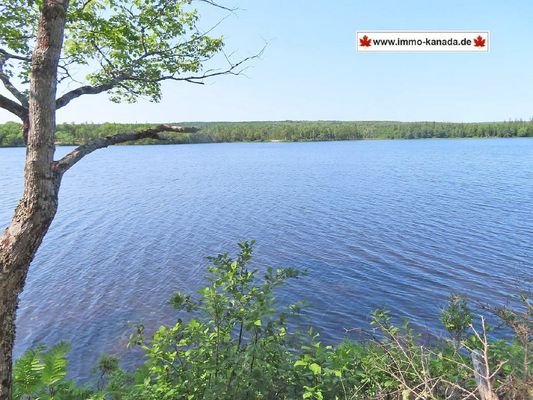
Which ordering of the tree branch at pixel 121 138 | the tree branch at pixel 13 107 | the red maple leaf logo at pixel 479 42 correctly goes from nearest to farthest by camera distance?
the tree branch at pixel 13 107 → the tree branch at pixel 121 138 → the red maple leaf logo at pixel 479 42

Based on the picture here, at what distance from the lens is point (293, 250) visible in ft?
63.0

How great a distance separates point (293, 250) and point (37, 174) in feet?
53.4

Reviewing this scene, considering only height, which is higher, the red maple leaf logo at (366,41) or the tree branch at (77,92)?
the red maple leaf logo at (366,41)

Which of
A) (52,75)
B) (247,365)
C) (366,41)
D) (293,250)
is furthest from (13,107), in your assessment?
(293,250)

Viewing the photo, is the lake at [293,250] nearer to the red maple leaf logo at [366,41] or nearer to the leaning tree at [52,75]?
the leaning tree at [52,75]

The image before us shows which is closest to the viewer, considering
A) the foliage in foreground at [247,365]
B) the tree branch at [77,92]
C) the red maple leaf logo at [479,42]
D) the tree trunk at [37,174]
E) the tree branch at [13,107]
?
the tree trunk at [37,174]

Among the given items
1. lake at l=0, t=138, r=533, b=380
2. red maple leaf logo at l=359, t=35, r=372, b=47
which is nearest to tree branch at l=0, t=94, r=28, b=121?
lake at l=0, t=138, r=533, b=380

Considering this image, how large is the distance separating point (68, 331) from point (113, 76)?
9.95 metres

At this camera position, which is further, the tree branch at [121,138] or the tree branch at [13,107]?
the tree branch at [121,138]

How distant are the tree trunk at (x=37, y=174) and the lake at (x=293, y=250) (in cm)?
300

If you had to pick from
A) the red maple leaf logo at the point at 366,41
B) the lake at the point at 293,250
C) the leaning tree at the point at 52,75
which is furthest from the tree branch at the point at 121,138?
the red maple leaf logo at the point at 366,41

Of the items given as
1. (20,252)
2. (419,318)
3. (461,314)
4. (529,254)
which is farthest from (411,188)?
(20,252)

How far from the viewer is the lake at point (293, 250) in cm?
1299

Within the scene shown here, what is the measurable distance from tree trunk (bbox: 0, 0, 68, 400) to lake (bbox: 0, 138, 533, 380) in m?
3.00
